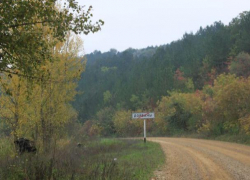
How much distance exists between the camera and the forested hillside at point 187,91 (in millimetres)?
25266

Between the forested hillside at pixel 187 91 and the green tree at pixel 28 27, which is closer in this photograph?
the green tree at pixel 28 27

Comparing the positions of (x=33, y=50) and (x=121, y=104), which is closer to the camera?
(x=33, y=50)

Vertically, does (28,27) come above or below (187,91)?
below

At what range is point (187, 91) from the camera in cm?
6725

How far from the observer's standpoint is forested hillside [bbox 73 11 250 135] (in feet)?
82.9

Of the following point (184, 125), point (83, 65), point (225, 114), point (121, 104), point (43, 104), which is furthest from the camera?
point (121, 104)

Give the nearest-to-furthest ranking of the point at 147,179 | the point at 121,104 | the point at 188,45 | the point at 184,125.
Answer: the point at 147,179 → the point at 184,125 → the point at 121,104 → the point at 188,45

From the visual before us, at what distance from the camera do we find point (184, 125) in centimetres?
4278

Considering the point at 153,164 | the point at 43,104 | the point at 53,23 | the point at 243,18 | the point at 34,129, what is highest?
the point at 243,18

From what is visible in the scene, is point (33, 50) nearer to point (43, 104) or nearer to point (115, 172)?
point (115, 172)

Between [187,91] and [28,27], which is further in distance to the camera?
[187,91]

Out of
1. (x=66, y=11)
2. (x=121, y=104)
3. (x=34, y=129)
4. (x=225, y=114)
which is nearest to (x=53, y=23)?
(x=66, y=11)

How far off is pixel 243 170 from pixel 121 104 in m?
84.7

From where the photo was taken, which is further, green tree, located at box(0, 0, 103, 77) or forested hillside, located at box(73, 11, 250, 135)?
forested hillside, located at box(73, 11, 250, 135)
